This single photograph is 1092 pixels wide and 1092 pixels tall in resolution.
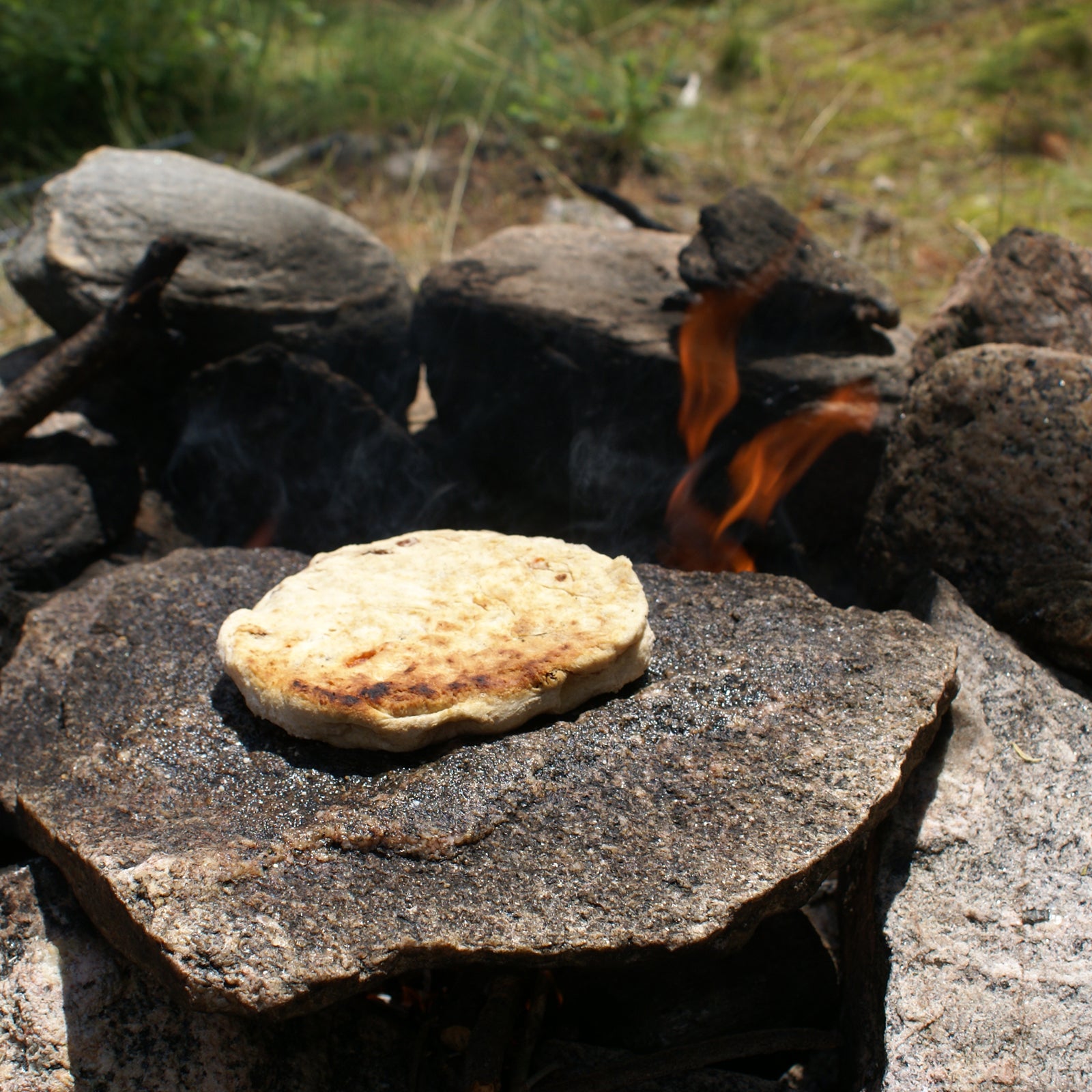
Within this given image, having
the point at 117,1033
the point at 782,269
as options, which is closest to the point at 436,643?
the point at 117,1033

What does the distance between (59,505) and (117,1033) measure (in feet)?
5.90

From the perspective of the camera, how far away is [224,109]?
302 inches

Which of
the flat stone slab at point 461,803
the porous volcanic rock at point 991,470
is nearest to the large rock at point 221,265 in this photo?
the flat stone slab at point 461,803

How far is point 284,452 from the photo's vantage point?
3488mm

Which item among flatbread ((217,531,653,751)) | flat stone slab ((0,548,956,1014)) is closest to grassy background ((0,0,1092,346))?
flatbread ((217,531,653,751))

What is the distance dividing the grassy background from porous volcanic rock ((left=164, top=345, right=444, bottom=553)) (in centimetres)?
272

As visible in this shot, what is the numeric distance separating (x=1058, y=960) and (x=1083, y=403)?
133cm

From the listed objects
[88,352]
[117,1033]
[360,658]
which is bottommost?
[117,1033]

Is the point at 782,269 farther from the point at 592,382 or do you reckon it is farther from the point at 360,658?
the point at 360,658

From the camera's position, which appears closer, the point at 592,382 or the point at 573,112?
the point at 592,382

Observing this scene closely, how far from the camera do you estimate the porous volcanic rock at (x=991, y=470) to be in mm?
2416

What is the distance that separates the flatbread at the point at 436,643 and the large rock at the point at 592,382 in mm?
947

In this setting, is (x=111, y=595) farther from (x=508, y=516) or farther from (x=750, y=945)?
(x=750, y=945)

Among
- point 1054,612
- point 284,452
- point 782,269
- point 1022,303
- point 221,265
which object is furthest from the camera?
point 221,265
